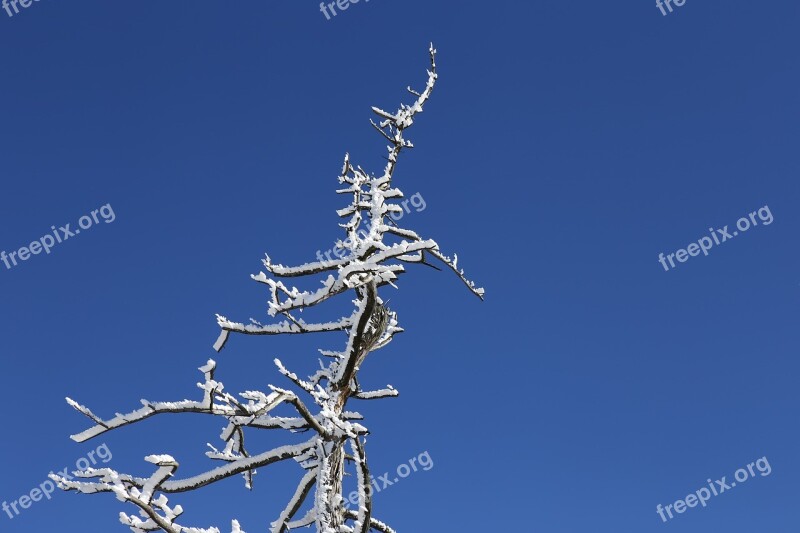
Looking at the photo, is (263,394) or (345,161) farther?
(345,161)

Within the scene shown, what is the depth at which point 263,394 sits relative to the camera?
3.95 m

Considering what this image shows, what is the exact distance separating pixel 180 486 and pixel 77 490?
0.67 m

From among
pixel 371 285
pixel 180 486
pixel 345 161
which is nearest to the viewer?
pixel 180 486

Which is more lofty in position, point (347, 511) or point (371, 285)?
point (371, 285)

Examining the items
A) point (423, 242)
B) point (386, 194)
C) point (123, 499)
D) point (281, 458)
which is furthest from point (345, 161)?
point (123, 499)

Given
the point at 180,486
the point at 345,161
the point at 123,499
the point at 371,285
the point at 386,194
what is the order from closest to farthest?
1. the point at 123,499
2. the point at 180,486
3. the point at 371,285
4. the point at 386,194
5. the point at 345,161

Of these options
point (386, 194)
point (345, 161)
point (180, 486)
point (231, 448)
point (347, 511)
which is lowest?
point (347, 511)

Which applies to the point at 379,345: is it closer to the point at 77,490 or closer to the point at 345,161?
the point at 345,161

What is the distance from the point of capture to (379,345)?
19.1 ft

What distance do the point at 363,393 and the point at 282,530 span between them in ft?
4.33

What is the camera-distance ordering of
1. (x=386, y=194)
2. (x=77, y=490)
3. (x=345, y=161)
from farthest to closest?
(x=345, y=161), (x=386, y=194), (x=77, y=490)

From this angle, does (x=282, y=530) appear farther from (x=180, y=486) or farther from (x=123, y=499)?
(x=123, y=499)

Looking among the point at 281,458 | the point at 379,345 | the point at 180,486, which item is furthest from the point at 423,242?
the point at 180,486

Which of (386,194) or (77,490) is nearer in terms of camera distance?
(77,490)
